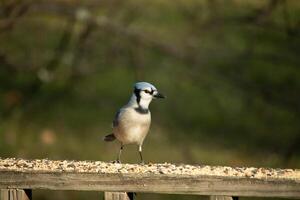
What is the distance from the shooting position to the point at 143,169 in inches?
204

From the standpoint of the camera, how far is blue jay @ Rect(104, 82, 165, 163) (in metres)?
7.27

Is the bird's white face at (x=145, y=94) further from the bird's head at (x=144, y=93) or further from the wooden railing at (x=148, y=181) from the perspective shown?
the wooden railing at (x=148, y=181)

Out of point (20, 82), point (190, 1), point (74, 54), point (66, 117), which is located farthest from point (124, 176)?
point (20, 82)

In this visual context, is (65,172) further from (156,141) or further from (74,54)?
(156,141)

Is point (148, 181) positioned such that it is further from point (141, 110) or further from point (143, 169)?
point (141, 110)

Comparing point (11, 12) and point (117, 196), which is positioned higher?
point (11, 12)

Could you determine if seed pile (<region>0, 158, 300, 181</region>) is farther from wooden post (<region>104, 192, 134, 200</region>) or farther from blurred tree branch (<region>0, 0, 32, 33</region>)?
blurred tree branch (<region>0, 0, 32, 33</region>)

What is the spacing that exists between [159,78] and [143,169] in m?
12.1

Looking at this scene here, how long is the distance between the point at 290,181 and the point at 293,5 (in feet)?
25.5

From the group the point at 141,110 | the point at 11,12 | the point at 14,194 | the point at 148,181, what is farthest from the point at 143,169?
the point at 11,12

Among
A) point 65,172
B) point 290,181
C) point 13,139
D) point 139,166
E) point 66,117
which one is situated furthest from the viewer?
point 66,117

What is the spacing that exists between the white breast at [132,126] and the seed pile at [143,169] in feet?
5.79

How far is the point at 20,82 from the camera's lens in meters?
17.7

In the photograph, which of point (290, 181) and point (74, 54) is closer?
point (290, 181)
